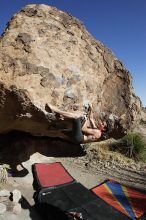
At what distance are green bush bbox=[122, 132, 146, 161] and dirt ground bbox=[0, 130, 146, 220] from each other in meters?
0.53

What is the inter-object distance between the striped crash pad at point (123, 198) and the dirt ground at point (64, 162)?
1200 millimetres

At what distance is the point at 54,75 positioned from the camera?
19.8 ft

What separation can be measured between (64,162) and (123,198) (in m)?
3.49

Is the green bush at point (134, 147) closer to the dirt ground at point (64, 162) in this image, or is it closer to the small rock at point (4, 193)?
the dirt ground at point (64, 162)

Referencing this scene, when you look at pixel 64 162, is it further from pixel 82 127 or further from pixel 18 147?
pixel 82 127

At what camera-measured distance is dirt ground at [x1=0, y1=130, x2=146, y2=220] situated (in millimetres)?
8297

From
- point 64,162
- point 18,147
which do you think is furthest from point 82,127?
point 64,162

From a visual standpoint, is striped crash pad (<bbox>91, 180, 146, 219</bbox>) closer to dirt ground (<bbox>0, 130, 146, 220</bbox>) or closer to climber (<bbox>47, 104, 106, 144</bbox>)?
dirt ground (<bbox>0, 130, 146, 220</bbox>)

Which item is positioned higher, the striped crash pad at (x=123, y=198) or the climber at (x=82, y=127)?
the climber at (x=82, y=127)

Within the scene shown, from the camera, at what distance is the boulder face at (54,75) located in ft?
19.2

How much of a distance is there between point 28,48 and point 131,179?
612cm

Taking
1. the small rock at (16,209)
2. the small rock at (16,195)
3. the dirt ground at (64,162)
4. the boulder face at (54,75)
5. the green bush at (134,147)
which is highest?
the boulder face at (54,75)

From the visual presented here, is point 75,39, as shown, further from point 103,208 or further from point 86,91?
point 103,208

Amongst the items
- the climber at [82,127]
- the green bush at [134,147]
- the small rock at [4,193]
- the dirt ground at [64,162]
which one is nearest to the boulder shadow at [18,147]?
the dirt ground at [64,162]
